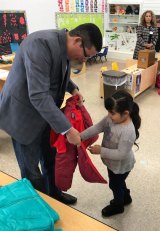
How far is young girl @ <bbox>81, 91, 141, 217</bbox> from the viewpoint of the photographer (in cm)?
130

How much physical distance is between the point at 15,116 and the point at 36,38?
Result: 0.43m

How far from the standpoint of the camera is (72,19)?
577 cm

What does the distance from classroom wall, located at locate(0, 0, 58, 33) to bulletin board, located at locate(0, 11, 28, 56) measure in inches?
8.6

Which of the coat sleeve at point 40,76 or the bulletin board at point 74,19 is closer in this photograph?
the coat sleeve at point 40,76

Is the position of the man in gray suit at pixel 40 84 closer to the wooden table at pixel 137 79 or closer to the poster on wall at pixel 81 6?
the wooden table at pixel 137 79

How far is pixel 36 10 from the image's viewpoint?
461 centimetres

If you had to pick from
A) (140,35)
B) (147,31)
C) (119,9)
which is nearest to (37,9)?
(140,35)

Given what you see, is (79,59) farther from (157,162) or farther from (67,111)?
(157,162)

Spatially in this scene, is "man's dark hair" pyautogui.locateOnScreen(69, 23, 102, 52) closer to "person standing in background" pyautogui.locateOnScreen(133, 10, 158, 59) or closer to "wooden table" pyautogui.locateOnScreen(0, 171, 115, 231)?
"wooden table" pyautogui.locateOnScreen(0, 171, 115, 231)

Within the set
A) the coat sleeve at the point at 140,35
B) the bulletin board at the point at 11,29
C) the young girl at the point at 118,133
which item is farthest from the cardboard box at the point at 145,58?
the young girl at the point at 118,133

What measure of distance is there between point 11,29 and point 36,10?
3.14 ft

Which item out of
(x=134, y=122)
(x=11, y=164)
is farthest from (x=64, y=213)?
(x=11, y=164)

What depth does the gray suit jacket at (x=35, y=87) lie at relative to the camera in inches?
42.1

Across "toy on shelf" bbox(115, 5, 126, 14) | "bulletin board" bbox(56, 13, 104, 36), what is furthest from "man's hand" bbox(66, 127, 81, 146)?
"toy on shelf" bbox(115, 5, 126, 14)
